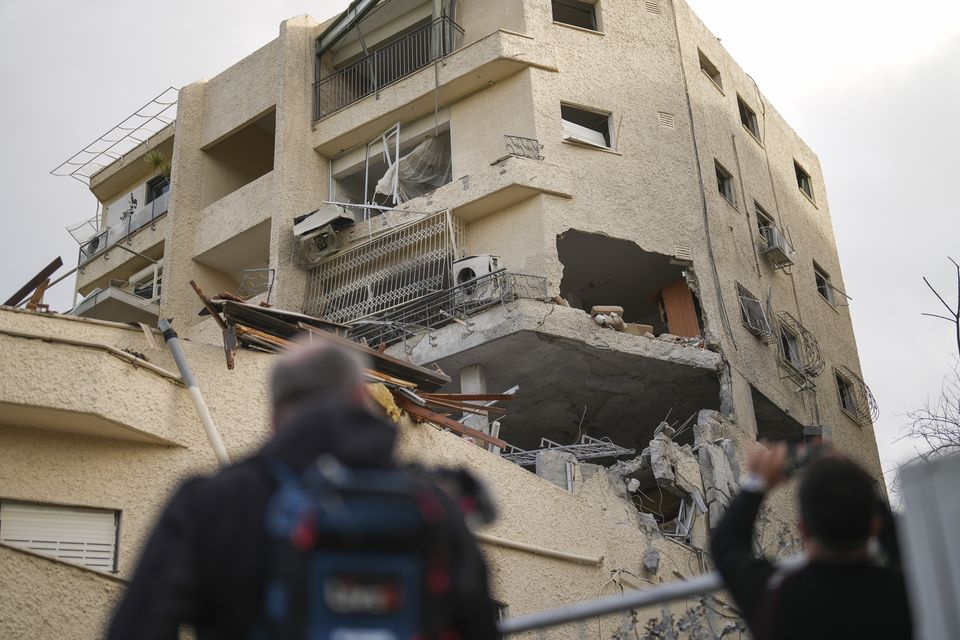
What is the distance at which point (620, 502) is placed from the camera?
638 inches

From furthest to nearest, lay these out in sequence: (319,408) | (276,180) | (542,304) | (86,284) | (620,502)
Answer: (86,284)
(276,180)
(542,304)
(620,502)
(319,408)

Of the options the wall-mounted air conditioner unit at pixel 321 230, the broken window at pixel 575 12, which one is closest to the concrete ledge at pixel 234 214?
the wall-mounted air conditioner unit at pixel 321 230

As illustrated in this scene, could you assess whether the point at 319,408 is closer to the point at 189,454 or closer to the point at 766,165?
the point at 189,454

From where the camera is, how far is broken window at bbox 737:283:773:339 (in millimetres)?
22672

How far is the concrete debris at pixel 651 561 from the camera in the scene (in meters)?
15.6

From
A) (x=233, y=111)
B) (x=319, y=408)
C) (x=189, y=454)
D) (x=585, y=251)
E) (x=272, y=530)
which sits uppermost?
(x=233, y=111)

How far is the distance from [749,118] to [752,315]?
6976 mm

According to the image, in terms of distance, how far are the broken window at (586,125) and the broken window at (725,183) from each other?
2.96 metres

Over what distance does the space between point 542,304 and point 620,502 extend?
4.89 metres

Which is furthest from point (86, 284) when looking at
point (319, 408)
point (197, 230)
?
point (319, 408)

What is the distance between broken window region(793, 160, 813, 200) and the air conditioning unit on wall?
11.9 meters

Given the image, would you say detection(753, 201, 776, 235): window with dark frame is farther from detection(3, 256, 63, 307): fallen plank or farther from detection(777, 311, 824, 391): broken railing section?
detection(3, 256, 63, 307): fallen plank

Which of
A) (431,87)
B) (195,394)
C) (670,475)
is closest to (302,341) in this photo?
(195,394)

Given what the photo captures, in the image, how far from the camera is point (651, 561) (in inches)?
614
